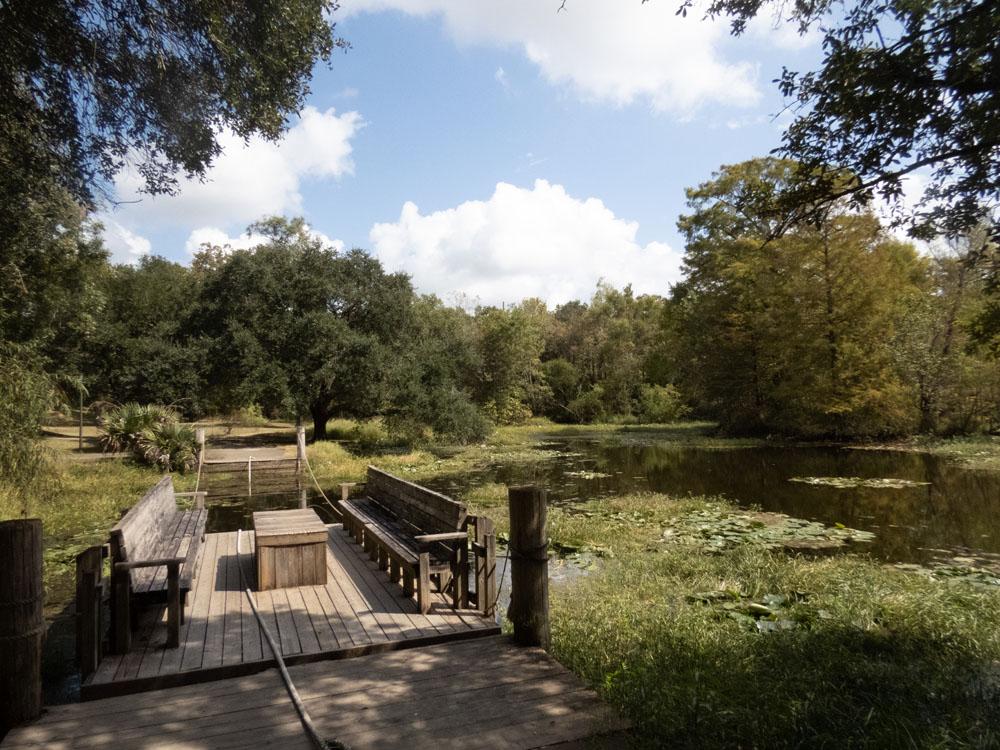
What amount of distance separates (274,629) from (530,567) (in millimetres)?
2036

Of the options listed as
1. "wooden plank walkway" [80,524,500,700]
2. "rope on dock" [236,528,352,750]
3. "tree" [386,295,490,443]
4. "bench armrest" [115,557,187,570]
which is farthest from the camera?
"tree" [386,295,490,443]

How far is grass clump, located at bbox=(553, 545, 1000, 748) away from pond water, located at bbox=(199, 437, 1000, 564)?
2.61 metres

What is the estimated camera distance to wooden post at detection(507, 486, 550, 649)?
439 cm

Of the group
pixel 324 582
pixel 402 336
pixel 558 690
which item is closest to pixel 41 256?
pixel 324 582

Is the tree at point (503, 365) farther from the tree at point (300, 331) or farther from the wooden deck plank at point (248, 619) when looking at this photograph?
the wooden deck plank at point (248, 619)

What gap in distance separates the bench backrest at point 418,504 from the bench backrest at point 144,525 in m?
2.48

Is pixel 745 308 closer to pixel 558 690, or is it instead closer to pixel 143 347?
pixel 143 347

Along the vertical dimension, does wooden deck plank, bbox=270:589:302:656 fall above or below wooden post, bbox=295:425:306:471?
below

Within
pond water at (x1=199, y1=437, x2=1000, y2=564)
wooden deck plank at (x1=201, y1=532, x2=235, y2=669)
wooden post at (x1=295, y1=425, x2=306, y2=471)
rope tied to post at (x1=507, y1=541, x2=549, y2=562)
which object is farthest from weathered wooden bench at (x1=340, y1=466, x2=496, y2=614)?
wooden post at (x1=295, y1=425, x2=306, y2=471)

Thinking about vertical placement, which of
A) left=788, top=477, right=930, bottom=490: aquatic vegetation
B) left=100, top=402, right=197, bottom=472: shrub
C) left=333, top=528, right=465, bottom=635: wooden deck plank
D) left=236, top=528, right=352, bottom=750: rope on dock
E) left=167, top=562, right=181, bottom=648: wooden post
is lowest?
left=788, top=477, right=930, bottom=490: aquatic vegetation

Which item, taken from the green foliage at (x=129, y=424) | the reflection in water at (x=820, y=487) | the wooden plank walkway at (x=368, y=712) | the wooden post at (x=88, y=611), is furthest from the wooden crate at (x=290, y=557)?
the green foliage at (x=129, y=424)

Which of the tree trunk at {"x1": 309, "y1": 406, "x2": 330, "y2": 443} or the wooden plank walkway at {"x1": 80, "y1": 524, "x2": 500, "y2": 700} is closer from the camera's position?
the wooden plank walkway at {"x1": 80, "y1": 524, "x2": 500, "y2": 700}

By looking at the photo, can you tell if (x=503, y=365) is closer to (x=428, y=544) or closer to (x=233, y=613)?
(x=428, y=544)

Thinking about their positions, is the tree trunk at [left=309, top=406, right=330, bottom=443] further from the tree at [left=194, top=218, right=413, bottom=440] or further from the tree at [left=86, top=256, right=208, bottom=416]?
the tree at [left=86, top=256, right=208, bottom=416]
